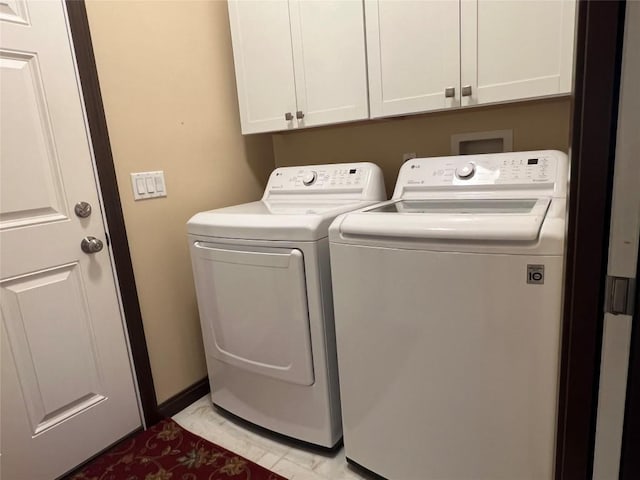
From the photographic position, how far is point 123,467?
5.31ft

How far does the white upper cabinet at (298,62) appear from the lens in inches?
64.9

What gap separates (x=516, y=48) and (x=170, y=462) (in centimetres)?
197

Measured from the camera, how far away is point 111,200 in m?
1.63

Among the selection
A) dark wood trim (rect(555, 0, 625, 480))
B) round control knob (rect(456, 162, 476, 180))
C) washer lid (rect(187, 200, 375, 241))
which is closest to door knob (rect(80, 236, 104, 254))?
washer lid (rect(187, 200, 375, 241))

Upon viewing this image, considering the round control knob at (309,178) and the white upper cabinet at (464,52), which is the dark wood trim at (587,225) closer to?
the white upper cabinet at (464,52)

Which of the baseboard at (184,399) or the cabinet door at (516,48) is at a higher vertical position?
the cabinet door at (516,48)

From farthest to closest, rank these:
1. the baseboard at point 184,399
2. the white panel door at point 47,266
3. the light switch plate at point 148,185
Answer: the baseboard at point 184,399 → the light switch plate at point 148,185 → the white panel door at point 47,266

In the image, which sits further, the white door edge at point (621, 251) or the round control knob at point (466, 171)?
the round control knob at point (466, 171)

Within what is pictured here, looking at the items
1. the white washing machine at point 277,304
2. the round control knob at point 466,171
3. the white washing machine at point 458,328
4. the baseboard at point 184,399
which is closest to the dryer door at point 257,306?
the white washing machine at point 277,304

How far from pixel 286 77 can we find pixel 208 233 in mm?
791

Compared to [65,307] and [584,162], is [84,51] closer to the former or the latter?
[65,307]

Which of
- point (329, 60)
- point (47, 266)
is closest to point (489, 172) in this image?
point (329, 60)

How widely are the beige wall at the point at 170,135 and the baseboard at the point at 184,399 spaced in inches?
1.0

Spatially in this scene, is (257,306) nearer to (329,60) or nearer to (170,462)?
(170,462)
